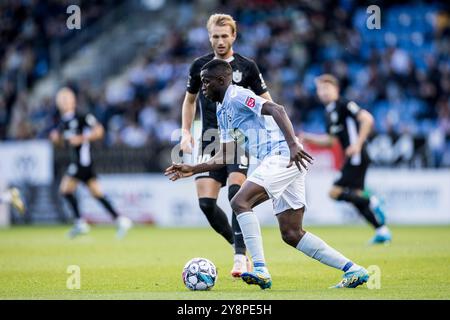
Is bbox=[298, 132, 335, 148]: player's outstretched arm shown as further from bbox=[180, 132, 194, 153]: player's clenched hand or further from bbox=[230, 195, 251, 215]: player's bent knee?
bbox=[230, 195, 251, 215]: player's bent knee

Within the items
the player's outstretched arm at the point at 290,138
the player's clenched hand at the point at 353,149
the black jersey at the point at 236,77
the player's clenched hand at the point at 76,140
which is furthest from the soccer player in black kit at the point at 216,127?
the player's clenched hand at the point at 76,140

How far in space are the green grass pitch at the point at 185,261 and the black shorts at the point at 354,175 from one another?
971 millimetres

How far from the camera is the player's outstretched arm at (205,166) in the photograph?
818 centimetres

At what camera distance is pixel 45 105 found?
27.5m

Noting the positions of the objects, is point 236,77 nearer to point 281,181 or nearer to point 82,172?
point 281,181

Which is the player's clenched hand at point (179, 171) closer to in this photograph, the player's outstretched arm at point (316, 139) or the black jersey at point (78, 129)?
the player's outstretched arm at point (316, 139)

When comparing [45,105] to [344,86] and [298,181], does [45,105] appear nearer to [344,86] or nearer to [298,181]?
[344,86]

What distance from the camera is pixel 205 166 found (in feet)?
28.1

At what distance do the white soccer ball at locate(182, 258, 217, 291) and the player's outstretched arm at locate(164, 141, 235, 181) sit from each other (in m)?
0.89

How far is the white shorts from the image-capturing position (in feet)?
26.9

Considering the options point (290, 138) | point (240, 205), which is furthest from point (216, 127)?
point (290, 138)

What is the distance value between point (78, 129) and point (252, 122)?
410 inches
